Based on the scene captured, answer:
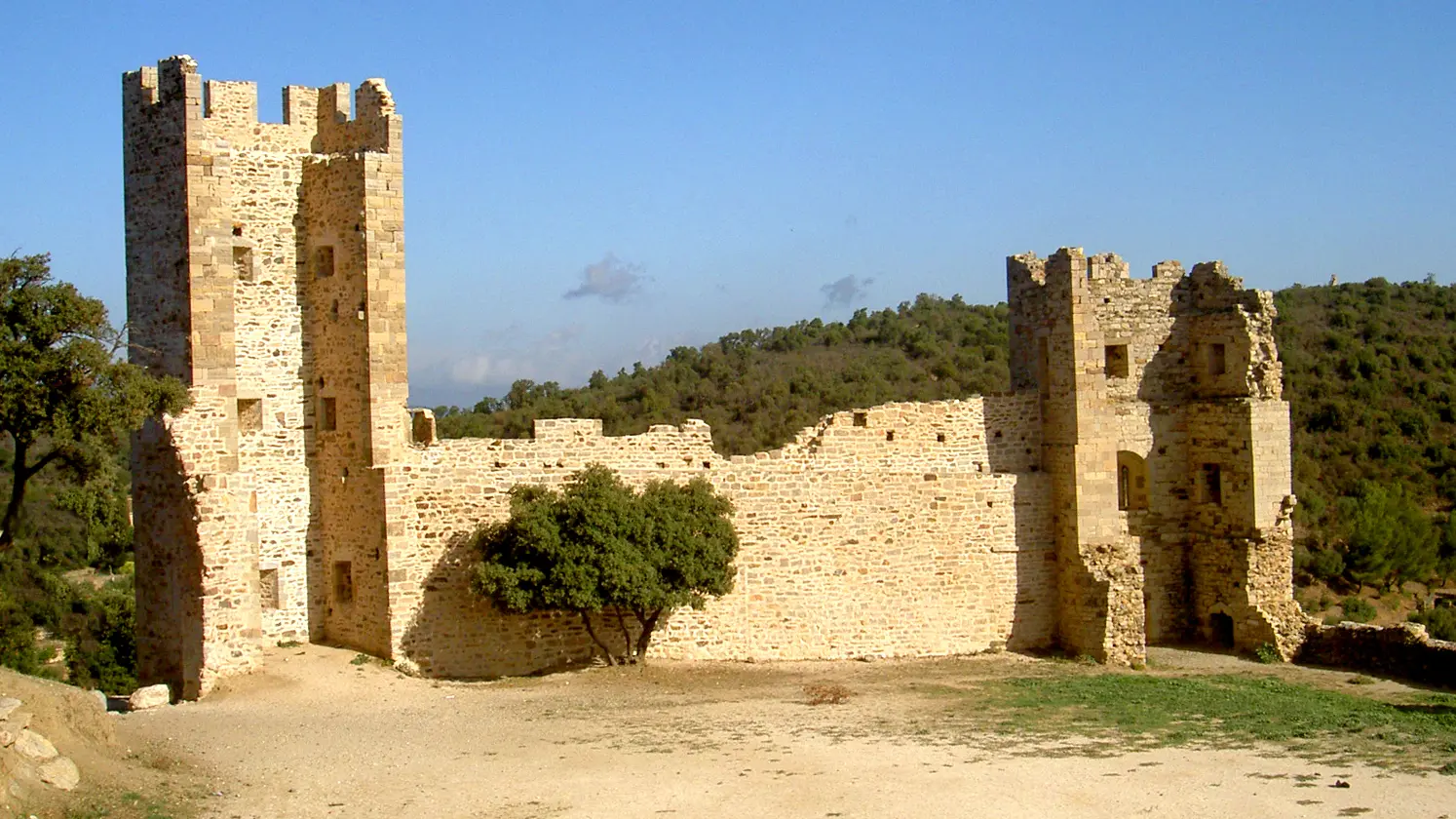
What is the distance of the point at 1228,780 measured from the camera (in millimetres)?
11711

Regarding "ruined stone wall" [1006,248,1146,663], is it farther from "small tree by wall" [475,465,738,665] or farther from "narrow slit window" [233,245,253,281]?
"narrow slit window" [233,245,253,281]

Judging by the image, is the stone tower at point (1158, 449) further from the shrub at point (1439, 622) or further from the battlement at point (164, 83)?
the battlement at point (164, 83)

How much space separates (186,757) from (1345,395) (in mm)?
30483

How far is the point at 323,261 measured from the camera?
17234 millimetres

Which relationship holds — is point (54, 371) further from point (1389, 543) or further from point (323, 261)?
point (1389, 543)

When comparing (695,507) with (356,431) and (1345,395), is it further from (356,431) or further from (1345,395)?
(1345,395)

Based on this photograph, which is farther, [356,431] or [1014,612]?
[1014,612]

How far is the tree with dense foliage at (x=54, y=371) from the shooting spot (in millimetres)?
14336

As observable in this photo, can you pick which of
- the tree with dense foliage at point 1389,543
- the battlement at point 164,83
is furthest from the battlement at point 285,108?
the tree with dense foliage at point 1389,543

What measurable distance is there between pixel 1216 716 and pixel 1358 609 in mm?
12742

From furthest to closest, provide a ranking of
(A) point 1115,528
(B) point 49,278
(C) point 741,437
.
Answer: (C) point 741,437, (A) point 1115,528, (B) point 49,278

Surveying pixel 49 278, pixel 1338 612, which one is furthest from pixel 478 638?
pixel 1338 612

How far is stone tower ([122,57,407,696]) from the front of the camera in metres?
16.1

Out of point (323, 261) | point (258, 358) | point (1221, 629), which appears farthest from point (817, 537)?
point (258, 358)
